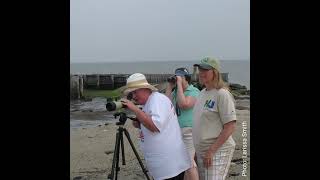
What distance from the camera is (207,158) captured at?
12.7 feet

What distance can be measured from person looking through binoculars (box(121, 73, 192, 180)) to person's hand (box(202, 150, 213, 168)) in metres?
0.15

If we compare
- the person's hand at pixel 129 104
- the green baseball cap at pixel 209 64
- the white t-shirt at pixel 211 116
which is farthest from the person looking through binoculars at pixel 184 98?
the person's hand at pixel 129 104

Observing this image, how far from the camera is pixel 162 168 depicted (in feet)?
12.5

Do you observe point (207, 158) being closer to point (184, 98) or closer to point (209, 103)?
point (209, 103)

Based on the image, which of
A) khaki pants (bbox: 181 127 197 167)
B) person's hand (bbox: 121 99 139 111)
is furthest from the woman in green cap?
person's hand (bbox: 121 99 139 111)

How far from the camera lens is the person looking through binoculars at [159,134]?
12.2 feet

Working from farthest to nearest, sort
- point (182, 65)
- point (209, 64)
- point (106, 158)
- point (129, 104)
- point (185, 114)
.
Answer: point (182, 65) < point (106, 158) < point (185, 114) < point (209, 64) < point (129, 104)

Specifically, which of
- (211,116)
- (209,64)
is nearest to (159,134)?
(211,116)

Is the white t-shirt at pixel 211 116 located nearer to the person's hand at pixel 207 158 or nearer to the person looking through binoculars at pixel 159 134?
the person's hand at pixel 207 158

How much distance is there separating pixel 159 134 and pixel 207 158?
465 millimetres
